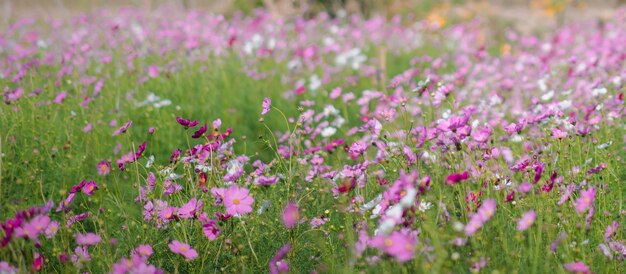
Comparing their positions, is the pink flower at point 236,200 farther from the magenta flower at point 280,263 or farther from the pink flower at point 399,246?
the pink flower at point 399,246

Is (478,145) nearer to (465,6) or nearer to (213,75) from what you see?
(213,75)

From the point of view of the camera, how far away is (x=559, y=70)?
15.4 ft

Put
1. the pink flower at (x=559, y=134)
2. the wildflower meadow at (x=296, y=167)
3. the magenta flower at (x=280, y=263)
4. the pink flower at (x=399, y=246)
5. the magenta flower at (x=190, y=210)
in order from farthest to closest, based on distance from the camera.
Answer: the pink flower at (x=559, y=134), the magenta flower at (x=190, y=210), the wildflower meadow at (x=296, y=167), the magenta flower at (x=280, y=263), the pink flower at (x=399, y=246)

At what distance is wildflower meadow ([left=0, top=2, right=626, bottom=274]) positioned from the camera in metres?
1.83

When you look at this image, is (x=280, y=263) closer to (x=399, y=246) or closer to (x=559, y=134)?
(x=399, y=246)

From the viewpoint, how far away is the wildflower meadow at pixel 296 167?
1.83 m

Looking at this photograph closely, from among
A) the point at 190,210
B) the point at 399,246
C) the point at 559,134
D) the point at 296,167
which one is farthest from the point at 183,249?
the point at 559,134

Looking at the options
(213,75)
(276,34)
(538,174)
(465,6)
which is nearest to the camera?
(538,174)

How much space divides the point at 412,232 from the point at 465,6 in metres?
9.71

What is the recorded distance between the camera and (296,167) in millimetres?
2715

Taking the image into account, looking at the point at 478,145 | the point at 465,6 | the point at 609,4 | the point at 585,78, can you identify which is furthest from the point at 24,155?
the point at 609,4

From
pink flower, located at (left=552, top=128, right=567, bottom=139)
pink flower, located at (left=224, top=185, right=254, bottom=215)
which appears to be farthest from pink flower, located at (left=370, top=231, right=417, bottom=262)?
pink flower, located at (left=552, top=128, right=567, bottom=139)

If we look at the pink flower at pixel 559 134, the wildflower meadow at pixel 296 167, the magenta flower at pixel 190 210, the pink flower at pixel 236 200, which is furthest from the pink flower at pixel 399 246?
the pink flower at pixel 559 134

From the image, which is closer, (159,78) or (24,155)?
(24,155)
